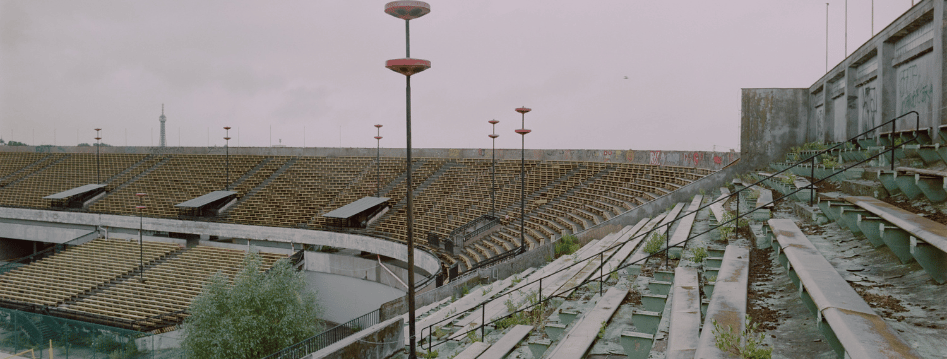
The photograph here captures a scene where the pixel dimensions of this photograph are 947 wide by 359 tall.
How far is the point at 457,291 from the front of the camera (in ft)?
48.1

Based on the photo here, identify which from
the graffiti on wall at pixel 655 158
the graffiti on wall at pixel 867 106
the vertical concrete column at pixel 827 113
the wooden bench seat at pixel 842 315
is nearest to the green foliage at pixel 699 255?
the wooden bench seat at pixel 842 315

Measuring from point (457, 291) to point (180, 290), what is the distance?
16137 mm

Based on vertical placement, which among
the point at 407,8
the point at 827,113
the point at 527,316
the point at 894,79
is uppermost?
the point at 407,8

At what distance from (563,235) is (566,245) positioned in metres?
1.65

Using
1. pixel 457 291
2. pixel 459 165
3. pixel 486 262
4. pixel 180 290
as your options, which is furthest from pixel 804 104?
pixel 180 290

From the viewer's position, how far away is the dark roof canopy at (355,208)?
87.5 feet

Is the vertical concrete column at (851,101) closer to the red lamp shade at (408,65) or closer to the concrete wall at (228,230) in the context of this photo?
the red lamp shade at (408,65)

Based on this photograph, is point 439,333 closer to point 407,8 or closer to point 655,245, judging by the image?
point 655,245

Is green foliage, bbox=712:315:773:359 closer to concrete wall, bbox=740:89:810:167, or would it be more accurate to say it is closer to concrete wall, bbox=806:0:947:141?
concrete wall, bbox=806:0:947:141

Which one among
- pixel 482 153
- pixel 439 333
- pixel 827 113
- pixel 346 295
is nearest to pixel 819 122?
pixel 827 113

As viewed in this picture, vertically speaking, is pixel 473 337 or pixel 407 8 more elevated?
pixel 407 8

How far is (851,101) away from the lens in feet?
44.5

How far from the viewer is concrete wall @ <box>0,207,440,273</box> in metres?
24.6

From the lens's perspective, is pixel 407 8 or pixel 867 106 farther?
pixel 867 106
